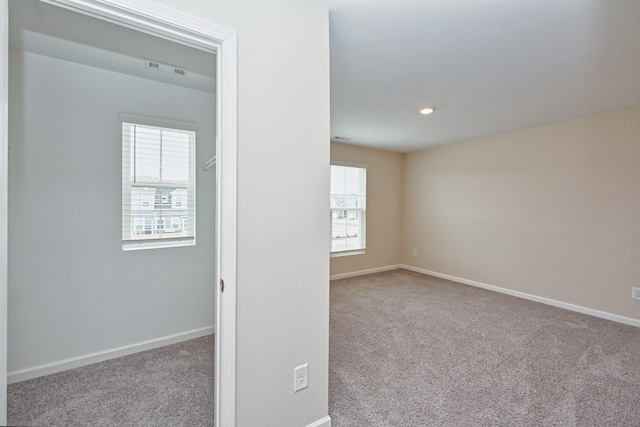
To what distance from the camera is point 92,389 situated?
1880mm

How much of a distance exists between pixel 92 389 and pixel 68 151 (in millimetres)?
1664

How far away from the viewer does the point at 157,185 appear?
2412 millimetres

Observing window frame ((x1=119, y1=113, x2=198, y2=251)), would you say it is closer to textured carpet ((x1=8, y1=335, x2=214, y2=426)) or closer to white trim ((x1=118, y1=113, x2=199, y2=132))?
white trim ((x1=118, y1=113, x2=199, y2=132))

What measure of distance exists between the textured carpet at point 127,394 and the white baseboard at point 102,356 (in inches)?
1.9

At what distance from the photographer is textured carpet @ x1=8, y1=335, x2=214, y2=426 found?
1638 millimetres

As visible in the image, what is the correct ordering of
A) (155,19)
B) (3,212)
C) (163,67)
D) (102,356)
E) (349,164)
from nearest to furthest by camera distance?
(3,212) < (155,19) < (163,67) < (102,356) < (349,164)

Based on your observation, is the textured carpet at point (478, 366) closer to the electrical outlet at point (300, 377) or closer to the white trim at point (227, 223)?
the electrical outlet at point (300, 377)

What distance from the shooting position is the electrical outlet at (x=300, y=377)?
1.44 metres

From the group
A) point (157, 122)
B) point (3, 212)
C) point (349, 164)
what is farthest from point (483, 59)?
point (349, 164)

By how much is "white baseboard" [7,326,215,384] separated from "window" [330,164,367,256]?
8.61 feet

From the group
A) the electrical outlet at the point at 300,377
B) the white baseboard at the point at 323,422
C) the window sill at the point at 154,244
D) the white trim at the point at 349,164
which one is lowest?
the white baseboard at the point at 323,422

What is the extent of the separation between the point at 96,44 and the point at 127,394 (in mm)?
2253

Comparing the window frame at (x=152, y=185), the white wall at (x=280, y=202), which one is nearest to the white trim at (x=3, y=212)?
the white wall at (x=280, y=202)

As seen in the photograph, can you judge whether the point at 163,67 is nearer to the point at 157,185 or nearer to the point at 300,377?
the point at 157,185
